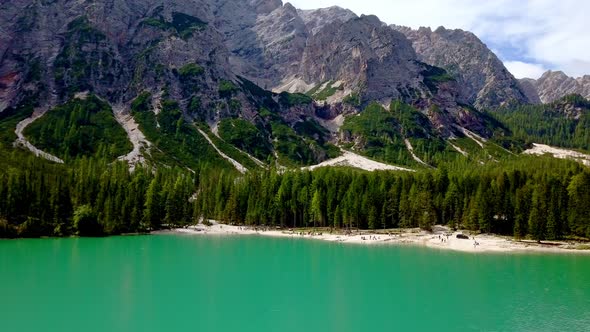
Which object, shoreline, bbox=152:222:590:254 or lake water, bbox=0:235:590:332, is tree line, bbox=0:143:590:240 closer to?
shoreline, bbox=152:222:590:254

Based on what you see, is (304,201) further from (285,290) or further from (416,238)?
(285,290)

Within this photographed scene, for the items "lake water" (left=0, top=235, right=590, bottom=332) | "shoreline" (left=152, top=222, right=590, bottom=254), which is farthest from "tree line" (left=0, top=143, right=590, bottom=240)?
"lake water" (left=0, top=235, right=590, bottom=332)

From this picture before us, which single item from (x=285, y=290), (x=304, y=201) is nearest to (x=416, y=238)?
(x=304, y=201)

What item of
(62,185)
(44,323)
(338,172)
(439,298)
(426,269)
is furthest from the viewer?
(338,172)

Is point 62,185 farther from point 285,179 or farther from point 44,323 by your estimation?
point 44,323

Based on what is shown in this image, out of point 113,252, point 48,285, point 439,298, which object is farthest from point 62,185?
point 439,298
